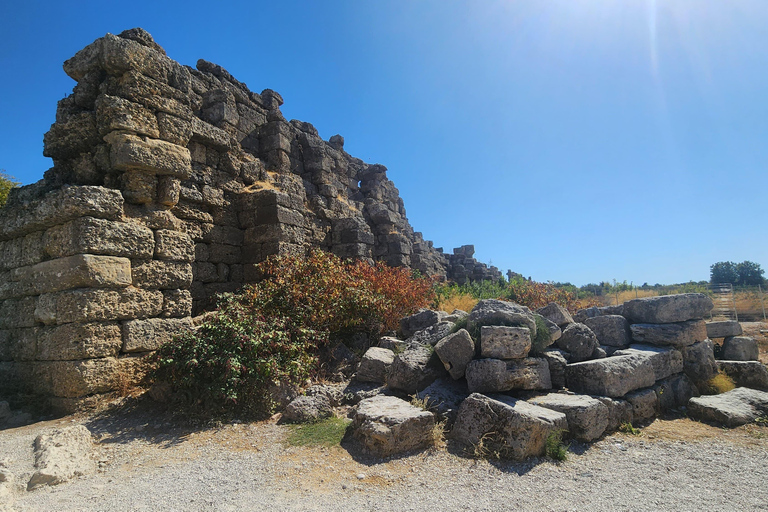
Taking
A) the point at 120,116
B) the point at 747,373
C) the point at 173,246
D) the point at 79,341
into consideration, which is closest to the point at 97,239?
the point at 173,246

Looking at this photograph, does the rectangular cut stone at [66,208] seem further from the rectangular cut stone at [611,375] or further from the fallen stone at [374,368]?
the rectangular cut stone at [611,375]

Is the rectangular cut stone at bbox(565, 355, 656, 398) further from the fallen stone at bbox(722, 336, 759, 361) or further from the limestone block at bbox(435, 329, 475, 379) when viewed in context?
the fallen stone at bbox(722, 336, 759, 361)

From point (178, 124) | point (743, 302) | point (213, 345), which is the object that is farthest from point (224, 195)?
point (743, 302)

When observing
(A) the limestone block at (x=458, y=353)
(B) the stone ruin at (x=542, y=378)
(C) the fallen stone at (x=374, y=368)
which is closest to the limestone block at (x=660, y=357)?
(B) the stone ruin at (x=542, y=378)

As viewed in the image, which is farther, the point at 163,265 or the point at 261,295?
the point at 261,295

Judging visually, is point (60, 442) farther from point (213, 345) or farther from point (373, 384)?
point (373, 384)

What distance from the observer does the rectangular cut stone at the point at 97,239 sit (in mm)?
5023

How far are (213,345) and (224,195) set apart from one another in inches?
153

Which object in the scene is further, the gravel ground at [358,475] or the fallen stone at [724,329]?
the fallen stone at [724,329]

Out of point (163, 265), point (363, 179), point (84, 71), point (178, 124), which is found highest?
point (363, 179)

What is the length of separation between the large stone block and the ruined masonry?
21.1 ft

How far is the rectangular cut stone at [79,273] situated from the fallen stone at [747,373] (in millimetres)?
9022

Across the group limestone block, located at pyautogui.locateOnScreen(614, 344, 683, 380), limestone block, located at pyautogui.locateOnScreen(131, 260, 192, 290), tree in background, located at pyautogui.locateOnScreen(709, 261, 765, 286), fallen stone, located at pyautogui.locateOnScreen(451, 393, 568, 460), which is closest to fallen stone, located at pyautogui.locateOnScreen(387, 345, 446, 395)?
fallen stone, located at pyautogui.locateOnScreen(451, 393, 568, 460)

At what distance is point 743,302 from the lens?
58.7 ft
